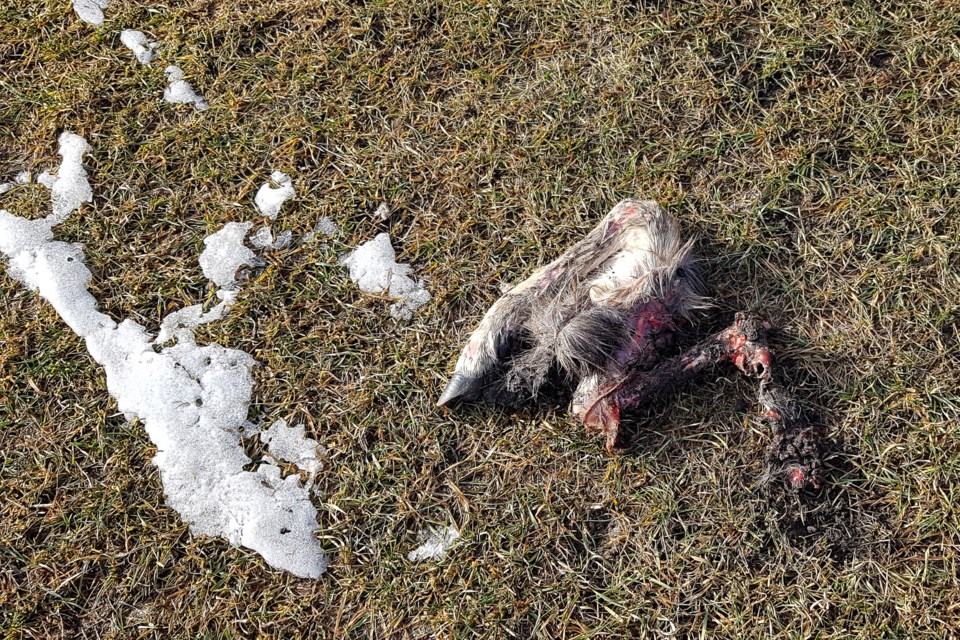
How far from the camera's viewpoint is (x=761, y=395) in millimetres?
2836

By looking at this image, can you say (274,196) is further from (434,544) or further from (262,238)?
(434,544)

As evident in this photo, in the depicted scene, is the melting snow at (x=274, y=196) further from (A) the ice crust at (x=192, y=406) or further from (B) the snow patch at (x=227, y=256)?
(A) the ice crust at (x=192, y=406)

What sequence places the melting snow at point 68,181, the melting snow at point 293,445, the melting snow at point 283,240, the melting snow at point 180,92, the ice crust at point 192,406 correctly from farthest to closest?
the melting snow at point 180,92 < the melting snow at point 68,181 < the melting snow at point 283,240 < the melting snow at point 293,445 < the ice crust at point 192,406

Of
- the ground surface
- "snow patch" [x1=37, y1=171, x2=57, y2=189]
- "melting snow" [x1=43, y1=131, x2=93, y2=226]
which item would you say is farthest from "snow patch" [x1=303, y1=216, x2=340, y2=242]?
"snow patch" [x1=37, y1=171, x2=57, y2=189]

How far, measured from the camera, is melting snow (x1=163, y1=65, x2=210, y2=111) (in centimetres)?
357

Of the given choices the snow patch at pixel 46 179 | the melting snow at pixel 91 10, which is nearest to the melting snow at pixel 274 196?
the snow patch at pixel 46 179

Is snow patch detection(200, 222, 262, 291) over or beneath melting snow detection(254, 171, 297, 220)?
beneath

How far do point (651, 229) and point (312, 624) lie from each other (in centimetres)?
191

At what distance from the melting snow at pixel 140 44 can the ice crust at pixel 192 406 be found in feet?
3.07

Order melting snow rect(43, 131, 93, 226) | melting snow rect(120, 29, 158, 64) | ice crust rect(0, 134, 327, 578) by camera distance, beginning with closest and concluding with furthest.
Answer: ice crust rect(0, 134, 327, 578), melting snow rect(43, 131, 93, 226), melting snow rect(120, 29, 158, 64)

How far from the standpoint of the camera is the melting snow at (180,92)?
3572 millimetres

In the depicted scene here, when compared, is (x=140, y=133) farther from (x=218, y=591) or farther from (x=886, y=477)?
(x=886, y=477)

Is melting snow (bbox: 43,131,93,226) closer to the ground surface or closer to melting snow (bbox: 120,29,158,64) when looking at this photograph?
the ground surface

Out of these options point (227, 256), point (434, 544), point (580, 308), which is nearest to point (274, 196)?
point (227, 256)
